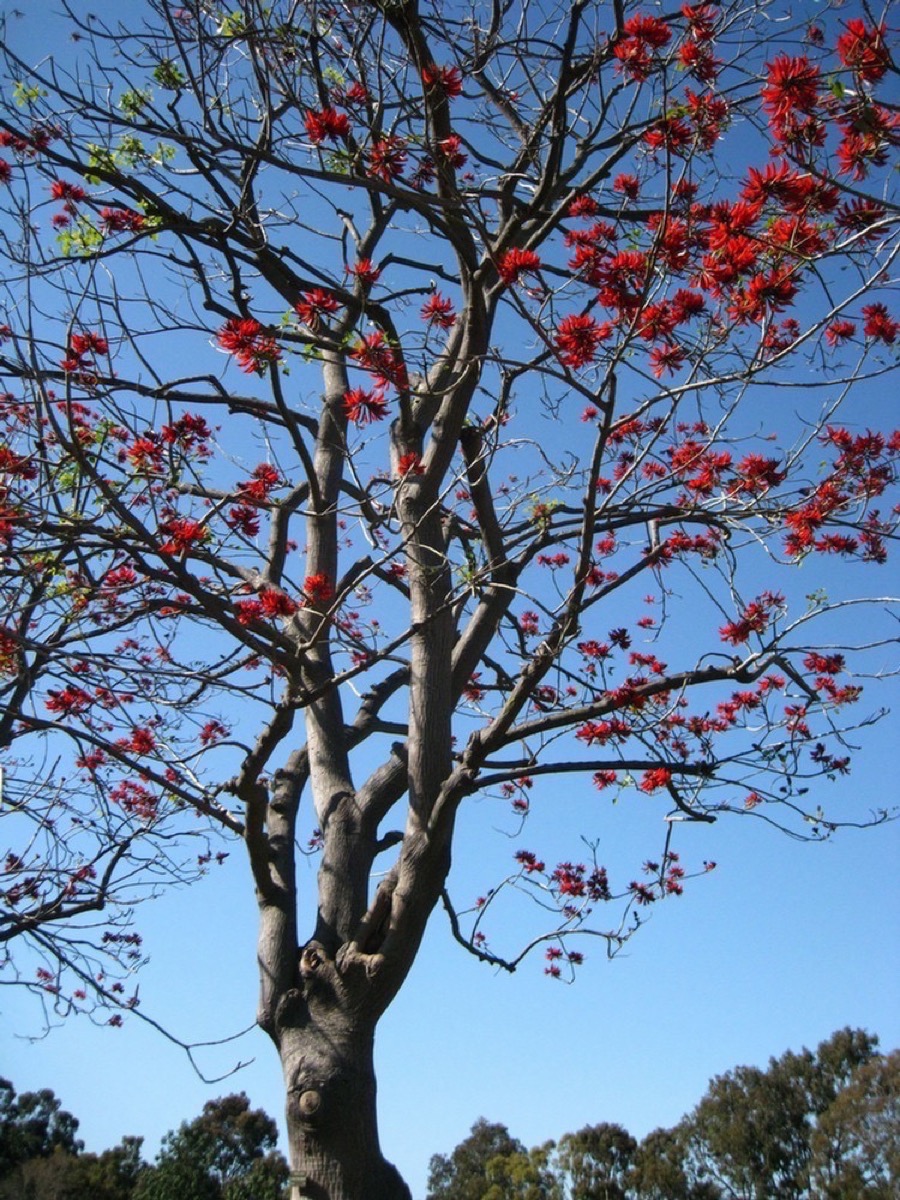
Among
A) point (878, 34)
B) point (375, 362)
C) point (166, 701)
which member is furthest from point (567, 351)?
point (166, 701)

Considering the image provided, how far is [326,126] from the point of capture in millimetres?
3418

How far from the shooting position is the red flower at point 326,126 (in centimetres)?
342

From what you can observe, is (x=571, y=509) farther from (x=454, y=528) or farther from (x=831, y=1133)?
(x=831, y=1133)

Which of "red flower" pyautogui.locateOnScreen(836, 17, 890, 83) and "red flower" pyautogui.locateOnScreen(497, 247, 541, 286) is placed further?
"red flower" pyautogui.locateOnScreen(497, 247, 541, 286)

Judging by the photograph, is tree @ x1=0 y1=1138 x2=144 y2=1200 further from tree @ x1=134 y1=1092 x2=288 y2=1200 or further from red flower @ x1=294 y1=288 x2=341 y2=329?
red flower @ x1=294 y1=288 x2=341 y2=329

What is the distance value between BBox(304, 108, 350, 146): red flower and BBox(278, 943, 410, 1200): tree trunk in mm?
2946

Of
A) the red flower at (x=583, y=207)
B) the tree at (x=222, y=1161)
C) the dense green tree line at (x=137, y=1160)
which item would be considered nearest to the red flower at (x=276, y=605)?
the red flower at (x=583, y=207)

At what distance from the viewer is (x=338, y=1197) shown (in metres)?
3.17

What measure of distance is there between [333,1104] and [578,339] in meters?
2.59

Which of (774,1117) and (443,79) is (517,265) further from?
(774,1117)

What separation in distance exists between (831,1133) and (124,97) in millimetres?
25481

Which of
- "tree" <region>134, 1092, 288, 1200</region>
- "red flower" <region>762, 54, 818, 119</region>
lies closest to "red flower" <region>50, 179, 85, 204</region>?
"red flower" <region>762, 54, 818, 119</region>

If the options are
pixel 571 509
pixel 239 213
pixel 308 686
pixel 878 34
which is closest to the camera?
pixel 878 34

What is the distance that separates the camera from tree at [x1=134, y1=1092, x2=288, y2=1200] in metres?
15.5
